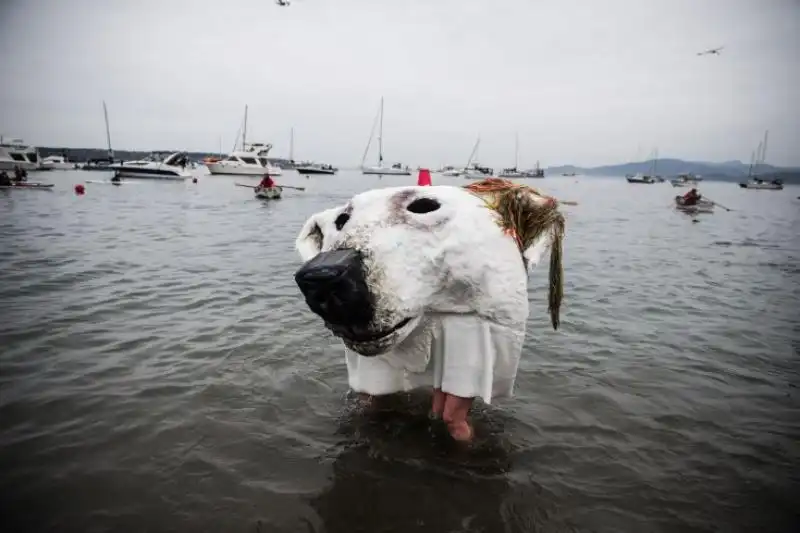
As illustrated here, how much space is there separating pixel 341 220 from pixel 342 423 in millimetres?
1629

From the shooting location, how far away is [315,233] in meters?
3.03

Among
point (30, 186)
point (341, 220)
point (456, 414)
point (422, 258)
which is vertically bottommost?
point (456, 414)

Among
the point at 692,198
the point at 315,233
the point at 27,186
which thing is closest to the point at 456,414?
the point at 315,233

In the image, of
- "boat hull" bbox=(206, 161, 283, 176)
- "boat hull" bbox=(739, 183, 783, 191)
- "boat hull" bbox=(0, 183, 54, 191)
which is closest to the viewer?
"boat hull" bbox=(0, 183, 54, 191)

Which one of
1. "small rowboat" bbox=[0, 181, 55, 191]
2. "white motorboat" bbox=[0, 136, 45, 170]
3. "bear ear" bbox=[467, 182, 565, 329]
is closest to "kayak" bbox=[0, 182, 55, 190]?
"small rowboat" bbox=[0, 181, 55, 191]

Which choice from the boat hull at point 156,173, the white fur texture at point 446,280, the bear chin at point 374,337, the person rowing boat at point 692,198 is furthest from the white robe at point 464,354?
the boat hull at point 156,173

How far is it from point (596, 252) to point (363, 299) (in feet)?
34.2

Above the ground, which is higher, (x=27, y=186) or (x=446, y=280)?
(x=27, y=186)

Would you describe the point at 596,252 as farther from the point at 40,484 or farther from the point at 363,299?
the point at 40,484

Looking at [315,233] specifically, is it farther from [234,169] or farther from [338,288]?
[234,169]

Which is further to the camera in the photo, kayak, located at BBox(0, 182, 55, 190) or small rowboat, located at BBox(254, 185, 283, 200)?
small rowboat, located at BBox(254, 185, 283, 200)

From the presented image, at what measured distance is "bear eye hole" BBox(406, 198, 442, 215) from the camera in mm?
2668

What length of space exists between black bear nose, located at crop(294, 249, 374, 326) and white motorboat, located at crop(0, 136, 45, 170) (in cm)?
4493

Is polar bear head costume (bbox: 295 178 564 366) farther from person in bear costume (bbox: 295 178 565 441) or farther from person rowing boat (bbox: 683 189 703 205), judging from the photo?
person rowing boat (bbox: 683 189 703 205)
